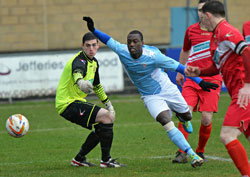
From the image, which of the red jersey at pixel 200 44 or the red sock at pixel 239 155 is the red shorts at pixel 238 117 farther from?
the red jersey at pixel 200 44

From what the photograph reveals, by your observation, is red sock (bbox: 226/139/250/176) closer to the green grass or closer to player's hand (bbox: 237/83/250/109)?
player's hand (bbox: 237/83/250/109)

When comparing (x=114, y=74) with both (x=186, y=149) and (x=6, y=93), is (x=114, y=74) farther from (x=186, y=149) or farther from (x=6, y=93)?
(x=186, y=149)

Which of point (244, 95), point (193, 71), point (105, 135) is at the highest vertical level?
point (193, 71)

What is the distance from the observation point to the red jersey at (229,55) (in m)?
5.92

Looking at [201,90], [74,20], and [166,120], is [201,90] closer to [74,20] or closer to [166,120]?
[166,120]

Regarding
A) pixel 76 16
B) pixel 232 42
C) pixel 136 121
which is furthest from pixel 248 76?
pixel 76 16

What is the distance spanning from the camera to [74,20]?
2425cm

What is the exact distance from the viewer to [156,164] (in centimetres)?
823

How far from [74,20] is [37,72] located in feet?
22.3

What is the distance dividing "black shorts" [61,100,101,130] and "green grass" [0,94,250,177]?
2.28ft

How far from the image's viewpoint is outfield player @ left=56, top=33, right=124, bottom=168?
26.3 feet

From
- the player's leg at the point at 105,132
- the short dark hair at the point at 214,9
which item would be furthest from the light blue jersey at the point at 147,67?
the short dark hair at the point at 214,9

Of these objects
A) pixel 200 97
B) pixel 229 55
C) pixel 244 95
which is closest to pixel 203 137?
A: pixel 200 97

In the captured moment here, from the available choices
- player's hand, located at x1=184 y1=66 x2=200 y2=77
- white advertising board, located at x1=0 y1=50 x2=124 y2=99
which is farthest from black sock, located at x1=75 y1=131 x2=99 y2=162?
white advertising board, located at x1=0 y1=50 x2=124 y2=99
